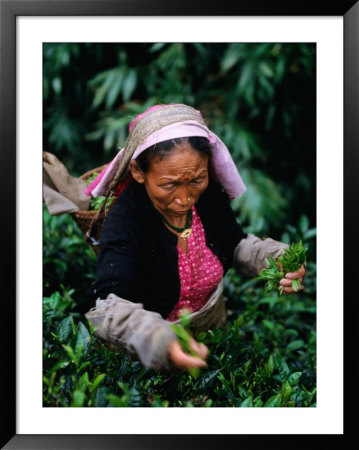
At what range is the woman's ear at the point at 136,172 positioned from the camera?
144 cm

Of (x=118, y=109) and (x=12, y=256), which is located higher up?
(x=118, y=109)

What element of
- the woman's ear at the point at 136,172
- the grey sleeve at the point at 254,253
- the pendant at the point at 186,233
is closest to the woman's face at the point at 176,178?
the woman's ear at the point at 136,172

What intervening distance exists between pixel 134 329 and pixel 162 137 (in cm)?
52

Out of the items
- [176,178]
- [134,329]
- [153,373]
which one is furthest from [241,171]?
[134,329]

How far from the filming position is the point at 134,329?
1159mm

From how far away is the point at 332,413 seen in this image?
4.58ft

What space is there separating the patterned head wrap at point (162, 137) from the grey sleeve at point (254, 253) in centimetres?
23

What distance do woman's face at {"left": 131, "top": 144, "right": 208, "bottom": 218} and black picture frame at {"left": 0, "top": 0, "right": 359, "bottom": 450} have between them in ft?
1.20

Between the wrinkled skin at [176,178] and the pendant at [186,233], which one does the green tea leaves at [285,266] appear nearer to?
the wrinkled skin at [176,178]

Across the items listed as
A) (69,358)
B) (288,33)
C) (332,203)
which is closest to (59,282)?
(69,358)

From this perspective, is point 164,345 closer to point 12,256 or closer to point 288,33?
point 12,256

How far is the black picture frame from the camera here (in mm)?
1306

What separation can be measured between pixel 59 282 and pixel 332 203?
120 cm

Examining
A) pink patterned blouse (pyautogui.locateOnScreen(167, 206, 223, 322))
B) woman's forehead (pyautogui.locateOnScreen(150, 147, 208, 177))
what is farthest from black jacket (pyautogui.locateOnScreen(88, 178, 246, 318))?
woman's forehead (pyautogui.locateOnScreen(150, 147, 208, 177))
